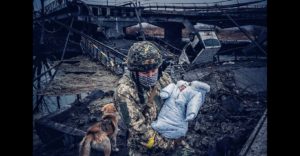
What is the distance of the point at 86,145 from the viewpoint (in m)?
4.46

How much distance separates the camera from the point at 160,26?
536 centimetres

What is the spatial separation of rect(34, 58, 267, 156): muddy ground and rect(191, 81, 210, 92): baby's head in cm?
29

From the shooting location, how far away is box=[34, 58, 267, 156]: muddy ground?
4.72m

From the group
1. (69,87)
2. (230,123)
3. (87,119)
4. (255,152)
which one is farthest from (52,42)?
(255,152)

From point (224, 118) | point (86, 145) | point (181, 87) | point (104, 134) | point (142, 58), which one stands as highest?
point (142, 58)

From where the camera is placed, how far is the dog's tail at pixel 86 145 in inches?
175

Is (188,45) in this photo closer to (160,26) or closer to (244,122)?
(160,26)

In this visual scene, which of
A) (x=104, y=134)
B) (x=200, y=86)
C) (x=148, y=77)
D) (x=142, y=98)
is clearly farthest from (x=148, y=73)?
(x=104, y=134)

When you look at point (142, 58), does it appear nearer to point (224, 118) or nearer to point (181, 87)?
point (181, 87)

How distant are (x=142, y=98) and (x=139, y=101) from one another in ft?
0.31

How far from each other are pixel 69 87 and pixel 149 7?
2.33 metres

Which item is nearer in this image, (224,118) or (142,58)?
(142,58)

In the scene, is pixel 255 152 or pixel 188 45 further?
pixel 188 45

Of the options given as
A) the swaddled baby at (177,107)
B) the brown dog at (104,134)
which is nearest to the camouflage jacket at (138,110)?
the swaddled baby at (177,107)
